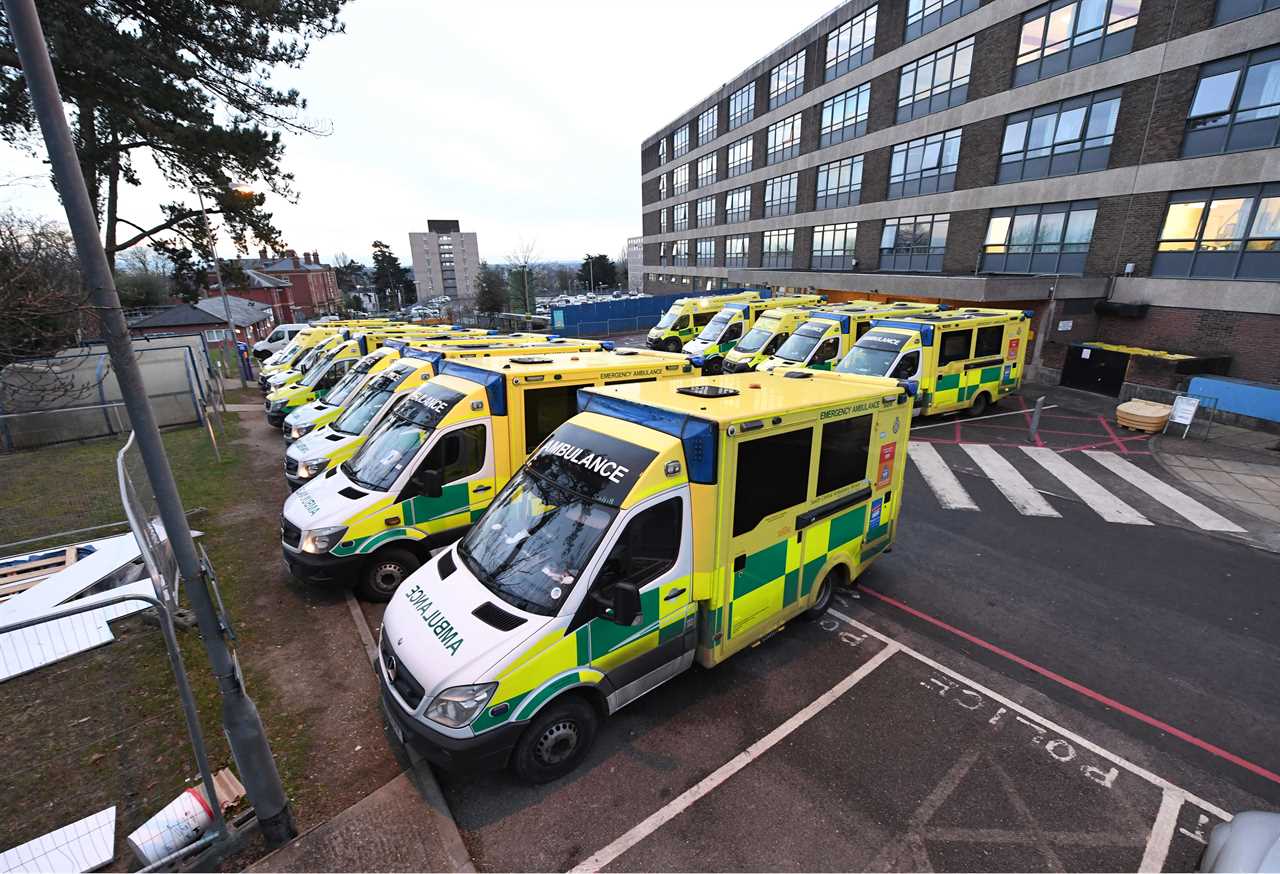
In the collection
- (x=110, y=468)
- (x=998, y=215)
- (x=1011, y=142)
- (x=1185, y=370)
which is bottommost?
(x=110, y=468)

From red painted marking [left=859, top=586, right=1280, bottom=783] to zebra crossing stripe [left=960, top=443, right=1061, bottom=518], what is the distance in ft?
14.6

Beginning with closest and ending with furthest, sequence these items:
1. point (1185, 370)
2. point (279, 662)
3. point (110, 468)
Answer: point (279, 662)
point (110, 468)
point (1185, 370)

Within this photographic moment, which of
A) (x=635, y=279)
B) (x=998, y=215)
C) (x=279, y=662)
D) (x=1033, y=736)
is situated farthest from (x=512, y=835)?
(x=635, y=279)

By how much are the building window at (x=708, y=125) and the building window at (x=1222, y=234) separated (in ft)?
120

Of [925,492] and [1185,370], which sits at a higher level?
[1185,370]

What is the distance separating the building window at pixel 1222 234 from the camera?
16.0 metres

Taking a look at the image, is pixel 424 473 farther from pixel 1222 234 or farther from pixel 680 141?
pixel 680 141

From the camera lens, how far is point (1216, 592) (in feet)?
24.6

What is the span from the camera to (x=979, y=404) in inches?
643

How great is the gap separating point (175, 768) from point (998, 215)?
29482 mm

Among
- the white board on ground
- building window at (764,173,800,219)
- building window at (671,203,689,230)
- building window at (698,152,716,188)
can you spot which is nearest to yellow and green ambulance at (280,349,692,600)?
the white board on ground

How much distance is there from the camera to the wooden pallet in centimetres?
713

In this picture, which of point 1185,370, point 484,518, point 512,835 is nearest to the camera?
point 512,835

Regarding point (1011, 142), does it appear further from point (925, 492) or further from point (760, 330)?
point (925, 492)
